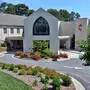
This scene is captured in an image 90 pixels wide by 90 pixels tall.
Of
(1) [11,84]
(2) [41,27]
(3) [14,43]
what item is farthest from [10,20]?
(1) [11,84]

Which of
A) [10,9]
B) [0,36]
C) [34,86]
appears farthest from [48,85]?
[10,9]

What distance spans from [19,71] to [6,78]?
381cm

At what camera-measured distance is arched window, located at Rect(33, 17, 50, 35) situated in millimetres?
53469

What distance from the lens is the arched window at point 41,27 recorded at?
2105 inches

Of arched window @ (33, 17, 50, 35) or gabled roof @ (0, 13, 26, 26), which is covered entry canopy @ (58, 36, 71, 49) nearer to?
arched window @ (33, 17, 50, 35)

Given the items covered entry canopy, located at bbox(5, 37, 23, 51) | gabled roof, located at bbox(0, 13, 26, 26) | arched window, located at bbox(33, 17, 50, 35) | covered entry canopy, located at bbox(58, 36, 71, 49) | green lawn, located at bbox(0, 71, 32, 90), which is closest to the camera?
green lawn, located at bbox(0, 71, 32, 90)

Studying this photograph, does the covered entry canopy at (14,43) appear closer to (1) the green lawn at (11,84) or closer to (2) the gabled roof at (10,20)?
(2) the gabled roof at (10,20)

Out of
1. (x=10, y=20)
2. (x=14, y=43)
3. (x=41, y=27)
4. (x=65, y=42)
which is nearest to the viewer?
(x=41, y=27)

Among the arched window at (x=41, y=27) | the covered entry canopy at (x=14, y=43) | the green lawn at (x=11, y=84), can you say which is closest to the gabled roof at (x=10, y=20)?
the covered entry canopy at (x=14, y=43)

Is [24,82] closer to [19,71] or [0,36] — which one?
[19,71]

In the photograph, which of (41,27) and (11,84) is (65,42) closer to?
(41,27)

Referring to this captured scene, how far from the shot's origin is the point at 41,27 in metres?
53.8

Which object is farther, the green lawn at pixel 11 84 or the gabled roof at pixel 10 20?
the gabled roof at pixel 10 20

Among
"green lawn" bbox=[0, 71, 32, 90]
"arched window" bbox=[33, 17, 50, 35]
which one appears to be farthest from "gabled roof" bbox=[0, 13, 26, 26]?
"green lawn" bbox=[0, 71, 32, 90]
